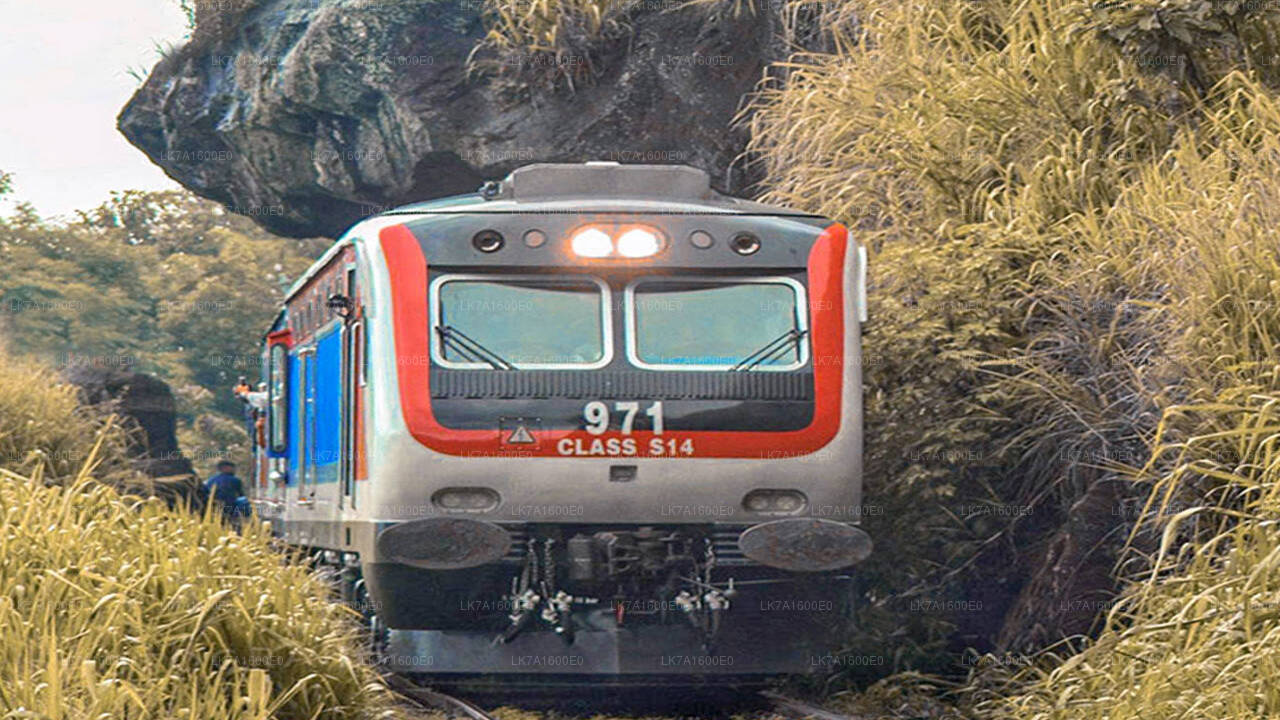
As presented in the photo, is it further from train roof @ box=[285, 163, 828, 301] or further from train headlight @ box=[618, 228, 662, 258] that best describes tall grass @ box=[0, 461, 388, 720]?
train roof @ box=[285, 163, 828, 301]

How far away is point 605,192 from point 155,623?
14.1ft

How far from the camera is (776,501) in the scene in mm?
9477

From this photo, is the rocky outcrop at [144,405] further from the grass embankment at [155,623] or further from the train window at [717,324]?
the grass embankment at [155,623]

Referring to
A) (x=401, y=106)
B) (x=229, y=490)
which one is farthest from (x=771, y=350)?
(x=401, y=106)

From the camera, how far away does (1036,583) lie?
10195mm

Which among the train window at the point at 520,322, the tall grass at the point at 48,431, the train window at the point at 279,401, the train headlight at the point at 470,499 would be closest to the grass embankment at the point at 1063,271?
the train window at the point at 520,322

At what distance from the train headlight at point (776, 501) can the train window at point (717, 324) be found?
0.64 m

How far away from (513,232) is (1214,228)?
350 centimetres

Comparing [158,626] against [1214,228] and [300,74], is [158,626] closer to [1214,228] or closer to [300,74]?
[1214,228]

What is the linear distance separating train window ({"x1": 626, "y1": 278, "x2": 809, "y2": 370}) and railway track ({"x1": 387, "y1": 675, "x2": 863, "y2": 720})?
1.80 m

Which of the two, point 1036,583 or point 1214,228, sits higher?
point 1214,228

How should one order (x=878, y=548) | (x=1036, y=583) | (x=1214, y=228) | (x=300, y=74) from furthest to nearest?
(x=300, y=74)
(x=878, y=548)
(x=1036, y=583)
(x=1214, y=228)

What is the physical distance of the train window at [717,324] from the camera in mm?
9469

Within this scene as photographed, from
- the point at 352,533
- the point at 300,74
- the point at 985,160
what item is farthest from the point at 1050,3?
the point at 300,74
